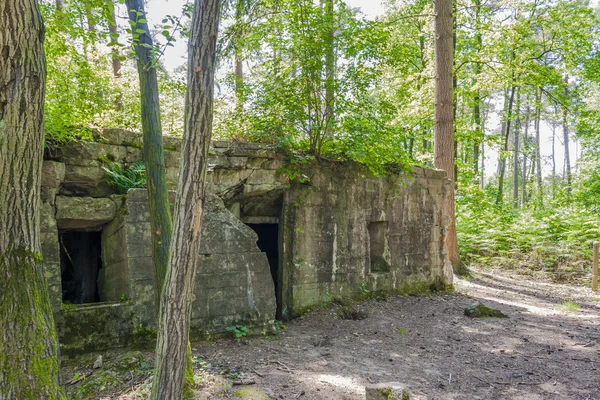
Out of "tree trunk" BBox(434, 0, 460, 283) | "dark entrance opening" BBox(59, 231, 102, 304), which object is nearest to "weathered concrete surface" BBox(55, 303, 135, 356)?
"dark entrance opening" BBox(59, 231, 102, 304)

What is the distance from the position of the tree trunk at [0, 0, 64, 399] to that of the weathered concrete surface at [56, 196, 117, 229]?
238cm

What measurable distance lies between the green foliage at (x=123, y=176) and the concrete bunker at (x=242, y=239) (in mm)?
99

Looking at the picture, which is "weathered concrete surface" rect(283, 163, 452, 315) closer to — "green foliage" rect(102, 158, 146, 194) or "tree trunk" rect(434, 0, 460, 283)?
"tree trunk" rect(434, 0, 460, 283)

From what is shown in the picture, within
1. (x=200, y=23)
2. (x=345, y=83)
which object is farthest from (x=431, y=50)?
(x=200, y=23)

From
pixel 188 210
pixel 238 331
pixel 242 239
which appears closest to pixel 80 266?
pixel 242 239

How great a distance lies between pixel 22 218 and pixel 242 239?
10.4 feet

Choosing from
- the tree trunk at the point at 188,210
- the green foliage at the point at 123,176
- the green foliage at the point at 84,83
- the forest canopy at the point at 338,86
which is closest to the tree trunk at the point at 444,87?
the forest canopy at the point at 338,86

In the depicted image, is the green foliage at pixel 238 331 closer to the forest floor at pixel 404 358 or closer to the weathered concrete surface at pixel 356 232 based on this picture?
the forest floor at pixel 404 358

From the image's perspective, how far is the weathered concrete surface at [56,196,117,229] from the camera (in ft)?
16.3

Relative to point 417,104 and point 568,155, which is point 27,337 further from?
point 568,155

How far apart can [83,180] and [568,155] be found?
3072 cm

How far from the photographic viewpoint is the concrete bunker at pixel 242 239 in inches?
194

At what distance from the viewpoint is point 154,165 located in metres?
3.72

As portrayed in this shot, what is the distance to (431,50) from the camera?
13.7m
